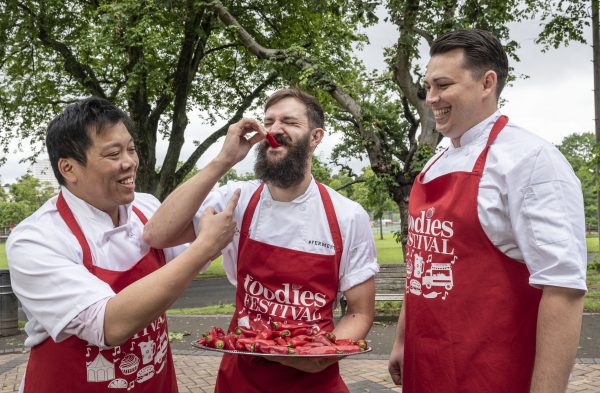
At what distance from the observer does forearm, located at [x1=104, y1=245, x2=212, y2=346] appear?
1.80 meters

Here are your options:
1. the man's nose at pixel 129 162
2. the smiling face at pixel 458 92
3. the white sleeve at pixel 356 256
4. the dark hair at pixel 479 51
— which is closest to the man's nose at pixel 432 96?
the smiling face at pixel 458 92

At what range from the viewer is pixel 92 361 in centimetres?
211

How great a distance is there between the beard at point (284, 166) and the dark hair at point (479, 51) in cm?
79

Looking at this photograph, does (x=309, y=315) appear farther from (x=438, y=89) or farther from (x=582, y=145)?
(x=582, y=145)

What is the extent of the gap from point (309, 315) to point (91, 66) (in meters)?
17.0

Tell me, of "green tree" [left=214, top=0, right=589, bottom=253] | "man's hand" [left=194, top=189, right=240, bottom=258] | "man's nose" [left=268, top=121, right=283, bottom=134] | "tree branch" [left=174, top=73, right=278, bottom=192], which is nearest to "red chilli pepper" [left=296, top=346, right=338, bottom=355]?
"man's hand" [left=194, top=189, right=240, bottom=258]

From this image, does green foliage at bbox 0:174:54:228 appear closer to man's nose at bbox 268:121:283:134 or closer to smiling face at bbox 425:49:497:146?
man's nose at bbox 268:121:283:134

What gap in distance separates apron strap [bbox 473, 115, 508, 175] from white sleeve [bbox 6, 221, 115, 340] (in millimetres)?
1376

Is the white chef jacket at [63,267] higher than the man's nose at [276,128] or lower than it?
lower

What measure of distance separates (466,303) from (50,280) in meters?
1.47

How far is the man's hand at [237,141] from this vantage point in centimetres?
227

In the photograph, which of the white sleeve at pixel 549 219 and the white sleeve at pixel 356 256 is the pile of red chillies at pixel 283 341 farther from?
the white sleeve at pixel 549 219

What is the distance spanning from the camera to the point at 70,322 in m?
1.86

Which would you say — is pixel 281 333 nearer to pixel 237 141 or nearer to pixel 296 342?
pixel 296 342
